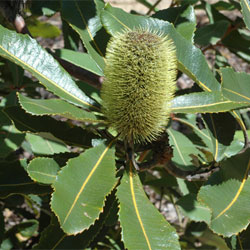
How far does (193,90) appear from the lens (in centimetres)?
168

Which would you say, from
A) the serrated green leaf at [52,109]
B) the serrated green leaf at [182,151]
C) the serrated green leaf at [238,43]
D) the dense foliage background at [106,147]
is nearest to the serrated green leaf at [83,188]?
the dense foliage background at [106,147]

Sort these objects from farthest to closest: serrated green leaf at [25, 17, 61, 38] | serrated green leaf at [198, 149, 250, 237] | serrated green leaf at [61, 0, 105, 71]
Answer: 1. serrated green leaf at [25, 17, 61, 38]
2. serrated green leaf at [61, 0, 105, 71]
3. serrated green leaf at [198, 149, 250, 237]

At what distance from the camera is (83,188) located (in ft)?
3.89

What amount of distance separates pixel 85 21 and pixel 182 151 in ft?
2.20

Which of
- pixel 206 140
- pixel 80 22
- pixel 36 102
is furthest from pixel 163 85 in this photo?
pixel 206 140

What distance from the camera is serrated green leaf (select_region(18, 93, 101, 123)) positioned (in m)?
1.17

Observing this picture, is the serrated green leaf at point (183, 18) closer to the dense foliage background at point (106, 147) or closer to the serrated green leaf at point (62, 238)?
the dense foliage background at point (106, 147)

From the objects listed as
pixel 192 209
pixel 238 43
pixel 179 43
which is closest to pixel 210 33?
pixel 238 43

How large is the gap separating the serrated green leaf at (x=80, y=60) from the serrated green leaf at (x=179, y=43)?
0.21 metres

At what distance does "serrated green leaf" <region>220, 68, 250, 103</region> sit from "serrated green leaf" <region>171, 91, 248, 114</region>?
26mm

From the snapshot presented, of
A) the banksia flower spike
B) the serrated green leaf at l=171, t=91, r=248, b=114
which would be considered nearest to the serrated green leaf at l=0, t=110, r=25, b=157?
the banksia flower spike

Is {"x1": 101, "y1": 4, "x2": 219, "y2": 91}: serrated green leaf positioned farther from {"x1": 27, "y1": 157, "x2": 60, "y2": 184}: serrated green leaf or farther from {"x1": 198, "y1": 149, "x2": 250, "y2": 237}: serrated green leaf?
{"x1": 27, "y1": 157, "x2": 60, "y2": 184}: serrated green leaf

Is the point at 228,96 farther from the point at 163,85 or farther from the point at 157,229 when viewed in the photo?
the point at 157,229

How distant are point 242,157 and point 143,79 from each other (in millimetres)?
458
